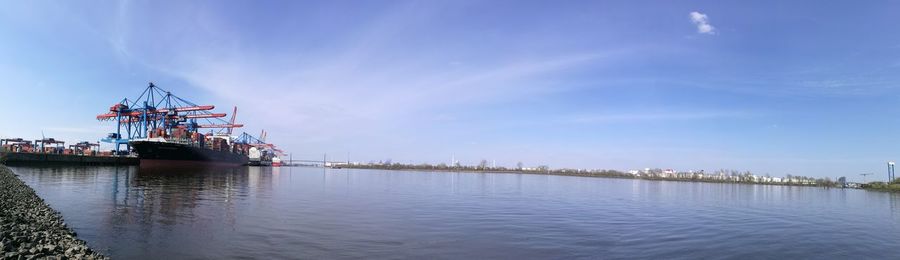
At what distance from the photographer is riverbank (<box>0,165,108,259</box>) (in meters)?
9.39

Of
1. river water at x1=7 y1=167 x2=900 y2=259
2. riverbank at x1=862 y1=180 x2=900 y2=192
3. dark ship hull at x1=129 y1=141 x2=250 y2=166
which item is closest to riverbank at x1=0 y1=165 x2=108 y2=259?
river water at x1=7 y1=167 x2=900 y2=259

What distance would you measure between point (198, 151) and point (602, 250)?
83677 mm

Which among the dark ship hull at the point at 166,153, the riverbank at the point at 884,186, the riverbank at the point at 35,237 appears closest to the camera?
the riverbank at the point at 35,237

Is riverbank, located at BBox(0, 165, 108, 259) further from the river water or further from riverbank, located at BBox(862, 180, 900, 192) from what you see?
riverbank, located at BBox(862, 180, 900, 192)

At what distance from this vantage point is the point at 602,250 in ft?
47.6

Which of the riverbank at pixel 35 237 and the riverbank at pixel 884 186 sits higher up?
the riverbank at pixel 35 237

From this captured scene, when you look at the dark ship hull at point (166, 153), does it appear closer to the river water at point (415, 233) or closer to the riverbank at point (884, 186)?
the river water at point (415, 233)

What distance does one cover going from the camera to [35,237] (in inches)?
440

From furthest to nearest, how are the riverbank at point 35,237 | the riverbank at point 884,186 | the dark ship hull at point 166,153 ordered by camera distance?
1. the riverbank at point 884,186
2. the dark ship hull at point 166,153
3. the riverbank at point 35,237

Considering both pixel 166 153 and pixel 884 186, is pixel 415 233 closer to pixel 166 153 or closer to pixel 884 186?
pixel 166 153

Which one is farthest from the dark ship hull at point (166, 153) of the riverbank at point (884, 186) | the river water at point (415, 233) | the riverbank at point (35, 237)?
the riverbank at point (884, 186)

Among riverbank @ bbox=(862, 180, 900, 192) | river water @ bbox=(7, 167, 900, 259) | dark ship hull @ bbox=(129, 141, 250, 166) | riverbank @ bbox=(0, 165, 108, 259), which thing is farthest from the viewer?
riverbank @ bbox=(862, 180, 900, 192)

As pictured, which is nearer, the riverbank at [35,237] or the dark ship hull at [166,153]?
the riverbank at [35,237]

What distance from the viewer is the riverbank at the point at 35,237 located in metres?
9.39
